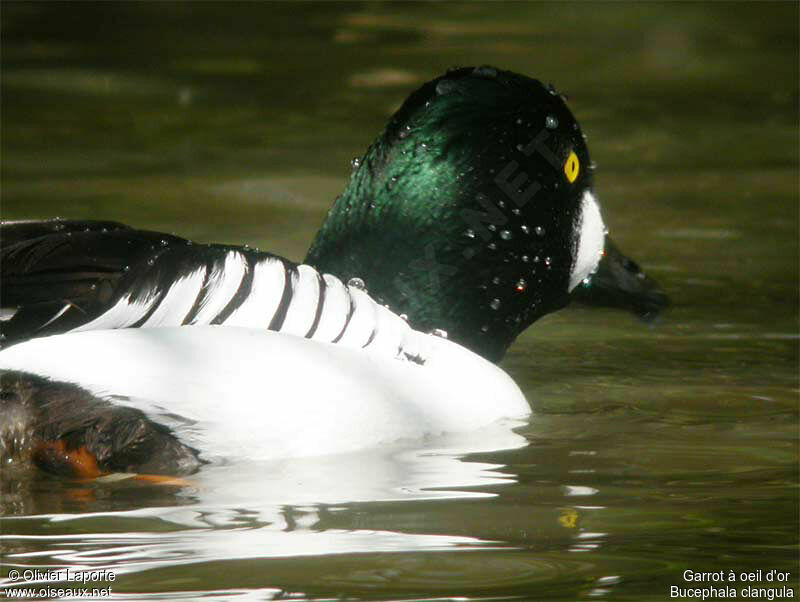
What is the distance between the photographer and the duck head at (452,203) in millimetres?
5020

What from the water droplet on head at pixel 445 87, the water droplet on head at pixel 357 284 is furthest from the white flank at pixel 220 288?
the water droplet on head at pixel 445 87

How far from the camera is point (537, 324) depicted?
6.18m

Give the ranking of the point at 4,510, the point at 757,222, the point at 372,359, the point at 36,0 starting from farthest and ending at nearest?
1. the point at 36,0
2. the point at 757,222
3. the point at 372,359
4. the point at 4,510

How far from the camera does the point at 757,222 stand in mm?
7492

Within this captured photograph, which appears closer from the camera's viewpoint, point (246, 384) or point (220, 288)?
point (246, 384)

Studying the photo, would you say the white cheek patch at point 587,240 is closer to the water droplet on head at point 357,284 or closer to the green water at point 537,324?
the green water at point 537,324

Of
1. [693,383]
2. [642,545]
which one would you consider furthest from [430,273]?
[642,545]

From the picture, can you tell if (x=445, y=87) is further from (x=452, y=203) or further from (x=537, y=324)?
(x=537, y=324)

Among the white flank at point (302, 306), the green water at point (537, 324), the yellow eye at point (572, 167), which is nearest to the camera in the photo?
the green water at point (537, 324)

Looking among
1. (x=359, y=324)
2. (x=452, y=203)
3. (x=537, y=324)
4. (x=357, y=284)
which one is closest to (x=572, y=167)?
(x=452, y=203)

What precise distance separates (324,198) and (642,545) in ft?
13.9

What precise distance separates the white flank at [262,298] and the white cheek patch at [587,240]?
1.42 meters

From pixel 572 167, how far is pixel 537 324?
989 mm

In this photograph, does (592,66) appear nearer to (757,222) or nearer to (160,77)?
(160,77)
